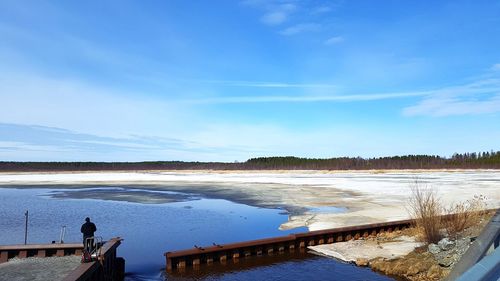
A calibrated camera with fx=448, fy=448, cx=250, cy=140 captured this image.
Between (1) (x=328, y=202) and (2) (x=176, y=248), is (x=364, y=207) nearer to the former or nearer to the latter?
(1) (x=328, y=202)

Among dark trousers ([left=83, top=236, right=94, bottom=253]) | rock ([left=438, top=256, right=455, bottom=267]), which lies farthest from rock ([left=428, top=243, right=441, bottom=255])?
dark trousers ([left=83, top=236, right=94, bottom=253])

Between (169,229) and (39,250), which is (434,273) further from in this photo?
(169,229)

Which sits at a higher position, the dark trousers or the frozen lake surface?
the dark trousers

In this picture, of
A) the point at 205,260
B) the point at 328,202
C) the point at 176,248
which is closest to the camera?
the point at 205,260

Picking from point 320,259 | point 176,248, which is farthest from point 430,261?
point 176,248

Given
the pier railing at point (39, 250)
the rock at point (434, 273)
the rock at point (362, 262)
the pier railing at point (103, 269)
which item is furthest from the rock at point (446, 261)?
the pier railing at point (39, 250)

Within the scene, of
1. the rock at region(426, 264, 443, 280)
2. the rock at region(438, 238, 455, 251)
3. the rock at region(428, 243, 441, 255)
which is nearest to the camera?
the rock at region(426, 264, 443, 280)

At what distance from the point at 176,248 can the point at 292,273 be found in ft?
18.8

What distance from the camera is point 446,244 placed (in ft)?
47.8

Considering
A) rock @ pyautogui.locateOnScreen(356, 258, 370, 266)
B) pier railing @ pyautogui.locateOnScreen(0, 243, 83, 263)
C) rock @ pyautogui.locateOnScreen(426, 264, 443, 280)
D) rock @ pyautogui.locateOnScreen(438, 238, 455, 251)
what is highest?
rock @ pyautogui.locateOnScreen(438, 238, 455, 251)

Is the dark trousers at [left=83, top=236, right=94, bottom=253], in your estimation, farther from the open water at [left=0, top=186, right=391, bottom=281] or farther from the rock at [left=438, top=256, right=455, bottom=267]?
the rock at [left=438, top=256, right=455, bottom=267]

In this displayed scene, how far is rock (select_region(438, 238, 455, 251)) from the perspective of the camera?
47.3 ft

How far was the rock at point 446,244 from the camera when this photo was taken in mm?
14419

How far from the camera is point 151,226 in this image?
23859 millimetres
